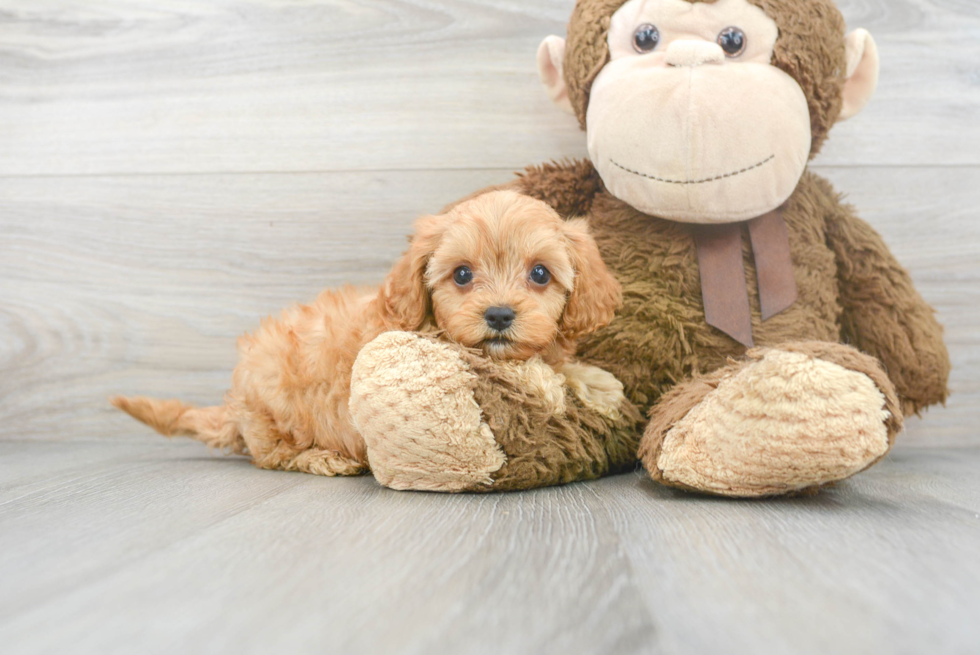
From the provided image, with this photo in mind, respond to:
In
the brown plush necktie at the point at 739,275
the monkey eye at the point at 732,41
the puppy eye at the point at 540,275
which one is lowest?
the brown plush necktie at the point at 739,275

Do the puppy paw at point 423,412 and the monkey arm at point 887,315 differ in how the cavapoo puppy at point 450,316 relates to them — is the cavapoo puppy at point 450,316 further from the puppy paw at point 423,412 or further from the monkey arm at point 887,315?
the monkey arm at point 887,315

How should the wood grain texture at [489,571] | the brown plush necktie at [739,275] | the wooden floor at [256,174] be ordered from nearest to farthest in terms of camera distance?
the wood grain texture at [489,571] → the brown plush necktie at [739,275] → the wooden floor at [256,174]

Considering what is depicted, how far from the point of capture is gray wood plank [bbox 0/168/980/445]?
1.65 meters

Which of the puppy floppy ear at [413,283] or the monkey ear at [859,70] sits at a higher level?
the monkey ear at [859,70]

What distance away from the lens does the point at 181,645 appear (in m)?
0.57

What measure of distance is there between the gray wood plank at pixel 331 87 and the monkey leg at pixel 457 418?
0.73 m

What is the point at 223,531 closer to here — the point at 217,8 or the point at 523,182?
the point at 523,182

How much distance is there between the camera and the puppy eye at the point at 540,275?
3.55 ft

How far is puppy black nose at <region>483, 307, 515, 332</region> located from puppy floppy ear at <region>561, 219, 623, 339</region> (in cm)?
11

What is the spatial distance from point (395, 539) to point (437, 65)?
Answer: 1173 mm

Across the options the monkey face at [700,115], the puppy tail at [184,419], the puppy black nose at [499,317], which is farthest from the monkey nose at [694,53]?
the puppy tail at [184,419]

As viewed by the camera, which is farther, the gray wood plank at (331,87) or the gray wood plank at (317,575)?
the gray wood plank at (331,87)

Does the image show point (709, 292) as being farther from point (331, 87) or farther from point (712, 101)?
point (331, 87)

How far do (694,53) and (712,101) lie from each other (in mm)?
90
